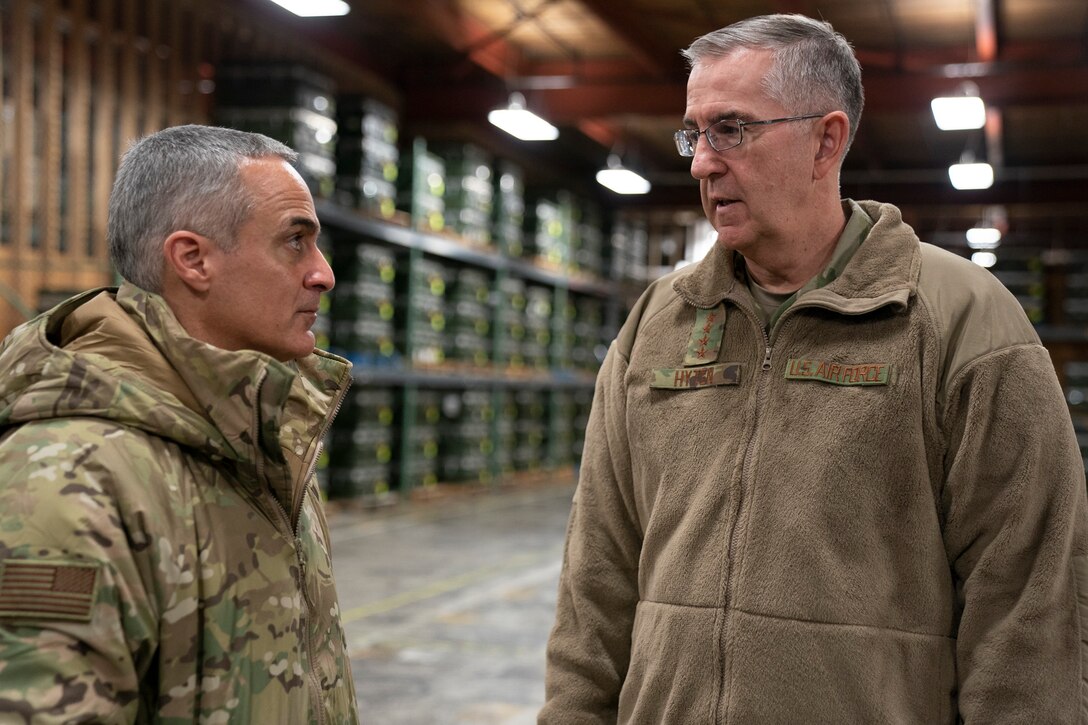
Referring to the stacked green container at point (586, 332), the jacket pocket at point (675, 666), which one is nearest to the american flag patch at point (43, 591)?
the jacket pocket at point (675, 666)

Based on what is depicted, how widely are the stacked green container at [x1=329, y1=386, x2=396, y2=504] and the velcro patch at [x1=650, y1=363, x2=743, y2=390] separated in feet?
31.0

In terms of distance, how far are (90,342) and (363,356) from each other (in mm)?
10141

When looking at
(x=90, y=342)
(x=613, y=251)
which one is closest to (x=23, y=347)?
(x=90, y=342)

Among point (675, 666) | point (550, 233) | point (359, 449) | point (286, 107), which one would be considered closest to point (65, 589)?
point (675, 666)

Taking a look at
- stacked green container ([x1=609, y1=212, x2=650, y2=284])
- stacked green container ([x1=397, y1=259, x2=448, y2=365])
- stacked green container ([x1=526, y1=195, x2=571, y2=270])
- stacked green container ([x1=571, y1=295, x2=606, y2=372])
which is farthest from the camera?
stacked green container ([x1=609, y1=212, x2=650, y2=284])

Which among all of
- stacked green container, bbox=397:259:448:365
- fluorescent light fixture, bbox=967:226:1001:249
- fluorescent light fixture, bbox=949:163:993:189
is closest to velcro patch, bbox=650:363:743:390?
stacked green container, bbox=397:259:448:365

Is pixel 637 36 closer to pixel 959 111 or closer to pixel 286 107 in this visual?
pixel 959 111

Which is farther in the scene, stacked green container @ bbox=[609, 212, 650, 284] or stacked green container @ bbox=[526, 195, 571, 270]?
stacked green container @ bbox=[609, 212, 650, 284]

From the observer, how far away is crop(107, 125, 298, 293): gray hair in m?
1.69

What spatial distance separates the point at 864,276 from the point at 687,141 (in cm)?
42

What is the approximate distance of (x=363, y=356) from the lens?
1163cm

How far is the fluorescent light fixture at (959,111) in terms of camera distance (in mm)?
11094

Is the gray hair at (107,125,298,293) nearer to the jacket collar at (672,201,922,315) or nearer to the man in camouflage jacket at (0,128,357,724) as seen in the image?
the man in camouflage jacket at (0,128,357,724)

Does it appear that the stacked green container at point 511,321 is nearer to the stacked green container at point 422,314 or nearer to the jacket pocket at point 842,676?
the stacked green container at point 422,314
